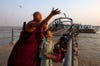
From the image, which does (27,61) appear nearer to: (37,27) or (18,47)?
(18,47)

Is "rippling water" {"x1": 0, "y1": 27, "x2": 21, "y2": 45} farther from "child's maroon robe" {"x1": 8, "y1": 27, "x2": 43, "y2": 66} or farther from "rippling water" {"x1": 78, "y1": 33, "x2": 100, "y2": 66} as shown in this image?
"child's maroon robe" {"x1": 8, "y1": 27, "x2": 43, "y2": 66}

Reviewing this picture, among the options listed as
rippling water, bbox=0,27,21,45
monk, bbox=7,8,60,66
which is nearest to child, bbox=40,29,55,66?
monk, bbox=7,8,60,66

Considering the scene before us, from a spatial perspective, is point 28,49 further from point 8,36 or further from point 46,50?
point 8,36

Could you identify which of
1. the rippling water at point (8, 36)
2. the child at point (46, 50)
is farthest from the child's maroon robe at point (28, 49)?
the rippling water at point (8, 36)

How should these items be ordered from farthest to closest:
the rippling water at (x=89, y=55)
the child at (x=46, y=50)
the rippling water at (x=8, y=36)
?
1. the rippling water at (x=8, y=36)
2. the rippling water at (x=89, y=55)
3. the child at (x=46, y=50)

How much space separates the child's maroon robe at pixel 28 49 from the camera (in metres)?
4.93

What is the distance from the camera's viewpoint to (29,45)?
16.2 ft

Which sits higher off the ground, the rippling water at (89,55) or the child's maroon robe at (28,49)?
the child's maroon robe at (28,49)

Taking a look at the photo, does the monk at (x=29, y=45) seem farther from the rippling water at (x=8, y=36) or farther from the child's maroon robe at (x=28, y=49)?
the rippling water at (x=8, y=36)

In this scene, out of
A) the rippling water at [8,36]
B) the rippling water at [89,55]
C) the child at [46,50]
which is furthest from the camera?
the rippling water at [8,36]

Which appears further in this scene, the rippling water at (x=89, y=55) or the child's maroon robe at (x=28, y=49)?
the rippling water at (x=89, y=55)

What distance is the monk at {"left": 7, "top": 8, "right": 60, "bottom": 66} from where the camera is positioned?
4.93 m

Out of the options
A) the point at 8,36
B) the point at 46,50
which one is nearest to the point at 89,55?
the point at 46,50

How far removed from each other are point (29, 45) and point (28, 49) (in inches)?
2.8
